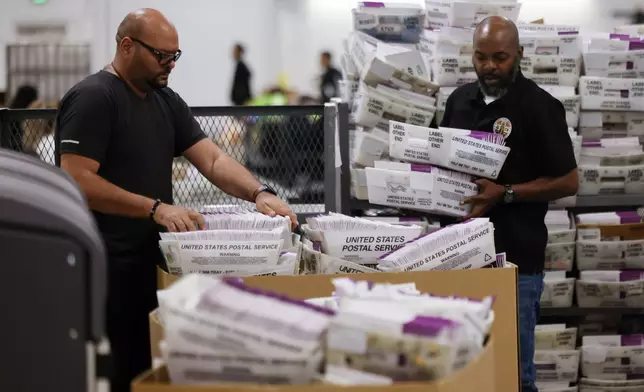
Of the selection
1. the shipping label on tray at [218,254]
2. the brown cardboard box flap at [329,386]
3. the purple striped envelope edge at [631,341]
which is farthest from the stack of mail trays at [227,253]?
the purple striped envelope edge at [631,341]

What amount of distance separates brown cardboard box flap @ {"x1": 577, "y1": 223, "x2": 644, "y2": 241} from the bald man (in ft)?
6.00

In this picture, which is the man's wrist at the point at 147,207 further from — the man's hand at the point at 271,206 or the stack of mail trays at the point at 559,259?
the stack of mail trays at the point at 559,259

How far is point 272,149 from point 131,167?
773mm

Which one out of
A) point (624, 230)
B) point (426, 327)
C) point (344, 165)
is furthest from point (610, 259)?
point (426, 327)

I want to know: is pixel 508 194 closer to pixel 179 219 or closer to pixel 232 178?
pixel 232 178

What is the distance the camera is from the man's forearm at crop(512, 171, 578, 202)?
332cm

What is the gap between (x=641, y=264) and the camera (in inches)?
165

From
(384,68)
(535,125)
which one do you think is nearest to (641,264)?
(535,125)

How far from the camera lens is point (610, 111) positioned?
4180 mm

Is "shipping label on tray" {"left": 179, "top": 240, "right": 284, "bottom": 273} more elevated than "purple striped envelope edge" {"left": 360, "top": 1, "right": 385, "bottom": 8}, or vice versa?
"purple striped envelope edge" {"left": 360, "top": 1, "right": 385, "bottom": 8}

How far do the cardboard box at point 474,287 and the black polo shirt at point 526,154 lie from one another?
0.93 m

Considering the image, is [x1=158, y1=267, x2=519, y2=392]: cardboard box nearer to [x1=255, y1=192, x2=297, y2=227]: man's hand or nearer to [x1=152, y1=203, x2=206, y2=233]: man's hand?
[x1=152, y1=203, x2=206, y2=233]: man's hand

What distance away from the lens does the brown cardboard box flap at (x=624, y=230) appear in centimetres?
416

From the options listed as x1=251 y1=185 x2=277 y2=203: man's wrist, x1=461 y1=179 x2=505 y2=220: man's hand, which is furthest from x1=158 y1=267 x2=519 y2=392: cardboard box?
x1=461 y1=179 x2=505 y2=220: man's hand
